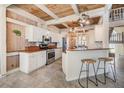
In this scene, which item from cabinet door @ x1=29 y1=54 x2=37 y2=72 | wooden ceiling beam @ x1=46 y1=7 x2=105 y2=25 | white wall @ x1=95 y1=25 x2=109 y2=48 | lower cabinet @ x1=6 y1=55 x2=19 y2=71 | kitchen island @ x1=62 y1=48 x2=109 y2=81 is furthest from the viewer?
wooden ceiling beam @ x1=46 y1=7 x2=105 y2=25

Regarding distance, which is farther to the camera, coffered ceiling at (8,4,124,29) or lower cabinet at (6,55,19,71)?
coffered ceiling at (8,4,124,29)

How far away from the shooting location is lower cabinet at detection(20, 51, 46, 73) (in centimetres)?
432

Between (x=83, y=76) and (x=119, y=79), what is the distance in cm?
119

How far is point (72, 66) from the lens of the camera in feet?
12.2

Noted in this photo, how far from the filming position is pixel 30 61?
440 centimetres

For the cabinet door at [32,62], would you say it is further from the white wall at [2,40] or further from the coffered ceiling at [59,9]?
the coffered ceiling at [59,9]

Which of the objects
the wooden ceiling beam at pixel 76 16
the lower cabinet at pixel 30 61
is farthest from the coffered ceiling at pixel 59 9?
the lower cabinet at pixel 30 61

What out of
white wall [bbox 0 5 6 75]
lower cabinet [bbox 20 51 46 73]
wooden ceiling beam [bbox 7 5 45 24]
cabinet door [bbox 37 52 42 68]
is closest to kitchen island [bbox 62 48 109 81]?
lower cabinet [bbox 20 51 46 73]

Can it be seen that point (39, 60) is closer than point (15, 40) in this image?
No

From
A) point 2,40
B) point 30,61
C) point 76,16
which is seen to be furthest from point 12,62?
point 76,16

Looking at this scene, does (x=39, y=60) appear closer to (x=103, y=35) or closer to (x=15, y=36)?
(x=15, y=36)

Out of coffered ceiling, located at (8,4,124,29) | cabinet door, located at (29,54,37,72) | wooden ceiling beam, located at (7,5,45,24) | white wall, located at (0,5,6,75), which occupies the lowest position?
cabinet door, located at (29,54,37,72)

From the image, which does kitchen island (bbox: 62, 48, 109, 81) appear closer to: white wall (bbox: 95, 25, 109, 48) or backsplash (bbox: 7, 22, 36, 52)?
white wall (bbox: 95, 25, 109, 48)

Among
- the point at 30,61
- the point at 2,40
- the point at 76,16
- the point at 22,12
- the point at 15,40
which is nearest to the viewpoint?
the point at 2,40
